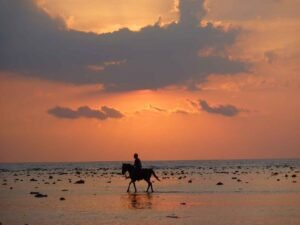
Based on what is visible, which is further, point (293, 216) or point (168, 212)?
point (168, 212)

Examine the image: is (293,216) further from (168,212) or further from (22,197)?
(22,197)

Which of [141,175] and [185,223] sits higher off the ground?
[141,175]

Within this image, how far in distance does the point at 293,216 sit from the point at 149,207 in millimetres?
7491

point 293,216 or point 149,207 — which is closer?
point 293,216

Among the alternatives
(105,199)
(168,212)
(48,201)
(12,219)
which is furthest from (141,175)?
(12,219)

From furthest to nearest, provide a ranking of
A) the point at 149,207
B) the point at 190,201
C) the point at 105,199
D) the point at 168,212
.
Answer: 1. the point at 105,199
2. the point at 190,201
3. the point at 149,207
4. the point at 168,212

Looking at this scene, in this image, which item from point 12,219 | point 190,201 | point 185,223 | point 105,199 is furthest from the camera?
point 105,199

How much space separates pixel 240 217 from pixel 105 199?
460 inches

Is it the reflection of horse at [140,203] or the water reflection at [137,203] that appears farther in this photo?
the water reflection at [137,203]

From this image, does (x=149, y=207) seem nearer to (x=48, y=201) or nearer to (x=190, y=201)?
(x=190, y=201)

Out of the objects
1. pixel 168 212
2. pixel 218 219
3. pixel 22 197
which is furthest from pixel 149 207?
pixel 22 197

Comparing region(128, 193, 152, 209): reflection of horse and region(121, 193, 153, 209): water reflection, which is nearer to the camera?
region(128, 193, 152, 209): reflection of horse

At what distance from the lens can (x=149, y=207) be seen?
2897 centimetres

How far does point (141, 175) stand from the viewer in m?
42.1
